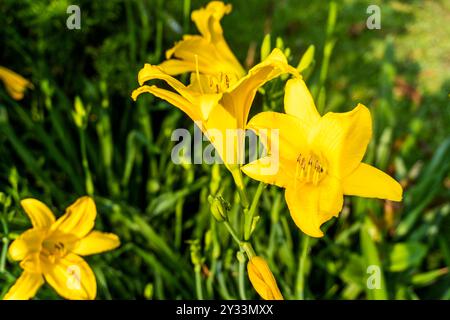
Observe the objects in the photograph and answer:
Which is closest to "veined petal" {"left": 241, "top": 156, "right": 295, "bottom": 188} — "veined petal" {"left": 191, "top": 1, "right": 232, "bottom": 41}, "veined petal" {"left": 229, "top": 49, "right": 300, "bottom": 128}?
"veined petal" {"left": 229, "top": 49, "right": 300, "bottom": 128}

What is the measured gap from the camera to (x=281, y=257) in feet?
6.48

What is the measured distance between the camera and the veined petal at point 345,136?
1.23 m

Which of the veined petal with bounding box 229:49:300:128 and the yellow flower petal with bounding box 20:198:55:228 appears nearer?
the veined petal with bounding box 229:49:300:128

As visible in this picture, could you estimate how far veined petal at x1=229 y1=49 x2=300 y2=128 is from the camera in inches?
44.1

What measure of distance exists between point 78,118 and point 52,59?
3.20 feet

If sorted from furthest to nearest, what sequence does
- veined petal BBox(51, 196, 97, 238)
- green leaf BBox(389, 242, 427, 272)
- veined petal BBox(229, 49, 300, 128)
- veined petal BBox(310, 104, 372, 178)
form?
green leaf BBox(389, 242, 427, 272) → veined petal BBox(51, 196, 97, 238) → veined petal BBox(310, 104, 372, 178) → veined petal BBox(229, 49, 300, 128)

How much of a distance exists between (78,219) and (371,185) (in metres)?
0.76

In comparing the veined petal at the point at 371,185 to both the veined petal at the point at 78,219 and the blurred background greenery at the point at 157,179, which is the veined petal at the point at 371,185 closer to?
the blurred background greenery at the point at 157,179

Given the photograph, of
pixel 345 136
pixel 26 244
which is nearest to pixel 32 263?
pixel 26 244

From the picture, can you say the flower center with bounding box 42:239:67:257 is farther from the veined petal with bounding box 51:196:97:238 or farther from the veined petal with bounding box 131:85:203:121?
the veined petal with bounding box 131:85:203:121

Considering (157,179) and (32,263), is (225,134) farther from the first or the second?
(157,179)

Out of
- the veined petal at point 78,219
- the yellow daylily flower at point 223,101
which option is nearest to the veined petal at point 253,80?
the yellow daylily flower at point 223,101
